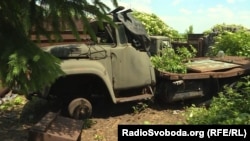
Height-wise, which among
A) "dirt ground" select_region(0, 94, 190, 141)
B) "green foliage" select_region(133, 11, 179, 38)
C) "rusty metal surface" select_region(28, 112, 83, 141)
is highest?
"green foliage" select_region(133, 11, 179, 38)

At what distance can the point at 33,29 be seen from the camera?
190 inches

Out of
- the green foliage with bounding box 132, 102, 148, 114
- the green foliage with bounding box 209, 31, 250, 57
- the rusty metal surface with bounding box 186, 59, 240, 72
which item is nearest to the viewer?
the green foliage with bounding box 132, 102, 148, 114

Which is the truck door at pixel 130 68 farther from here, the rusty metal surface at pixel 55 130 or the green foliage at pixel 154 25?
the green foliage at pixel 154 25

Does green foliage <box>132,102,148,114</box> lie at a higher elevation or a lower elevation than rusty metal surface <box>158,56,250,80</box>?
lower

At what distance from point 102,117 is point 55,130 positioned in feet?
8.67

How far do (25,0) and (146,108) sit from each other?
196 inches

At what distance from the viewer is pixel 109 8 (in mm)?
4457

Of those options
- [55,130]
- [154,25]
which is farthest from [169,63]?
[154,25]

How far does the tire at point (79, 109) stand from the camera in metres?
7.39

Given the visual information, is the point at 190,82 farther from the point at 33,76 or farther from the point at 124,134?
the point at 33,76

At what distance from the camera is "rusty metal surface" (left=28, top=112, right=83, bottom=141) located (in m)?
5.24

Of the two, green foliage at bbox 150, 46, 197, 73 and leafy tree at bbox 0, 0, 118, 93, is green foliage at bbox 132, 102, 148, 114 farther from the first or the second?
leafy tree at bbox 0, 0, 118, 93

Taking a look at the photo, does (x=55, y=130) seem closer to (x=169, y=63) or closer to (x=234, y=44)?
(x=169, y=63)

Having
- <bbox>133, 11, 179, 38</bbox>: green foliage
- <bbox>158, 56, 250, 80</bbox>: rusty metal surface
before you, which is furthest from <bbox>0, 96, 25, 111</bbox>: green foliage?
<bbox>133, 11, 179, 38</bbox>: green foliage
